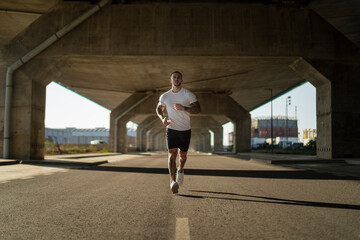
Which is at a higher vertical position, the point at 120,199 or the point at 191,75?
the point at 191,75

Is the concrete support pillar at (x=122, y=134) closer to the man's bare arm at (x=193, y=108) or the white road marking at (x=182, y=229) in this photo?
the man's bare arm at (x=193, y=108)

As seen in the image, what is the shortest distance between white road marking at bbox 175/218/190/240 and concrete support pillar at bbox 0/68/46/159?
557 inches

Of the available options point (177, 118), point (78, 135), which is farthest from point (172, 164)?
point (78, 135)

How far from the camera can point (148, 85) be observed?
35.1m

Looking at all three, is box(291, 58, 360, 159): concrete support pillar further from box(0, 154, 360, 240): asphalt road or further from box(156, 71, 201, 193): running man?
box(156, 71, 201, 193): running man

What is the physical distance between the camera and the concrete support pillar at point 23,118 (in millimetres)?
16188

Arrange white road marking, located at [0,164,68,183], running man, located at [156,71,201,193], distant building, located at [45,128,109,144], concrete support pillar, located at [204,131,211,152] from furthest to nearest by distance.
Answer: distant building, located at [45,128,109,144], concrete support pillar, located at [204,131,211,152], white road marking, located at [0,164,68,183], running man, located at [156,71,201,193]

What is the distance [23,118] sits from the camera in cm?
1628

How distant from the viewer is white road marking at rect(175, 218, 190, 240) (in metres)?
3.16

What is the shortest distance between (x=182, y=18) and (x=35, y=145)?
31.4 feet

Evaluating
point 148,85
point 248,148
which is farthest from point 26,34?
point 248,148

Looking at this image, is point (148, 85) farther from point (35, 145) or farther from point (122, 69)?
point (35, 145)

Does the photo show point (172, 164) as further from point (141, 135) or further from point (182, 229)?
point (141, 135)

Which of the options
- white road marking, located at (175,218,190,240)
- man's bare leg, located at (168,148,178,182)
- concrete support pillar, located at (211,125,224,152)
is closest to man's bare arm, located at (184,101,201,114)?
man's bare leg, located at (168,148,178,182)
